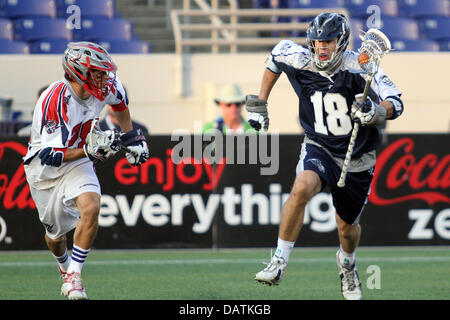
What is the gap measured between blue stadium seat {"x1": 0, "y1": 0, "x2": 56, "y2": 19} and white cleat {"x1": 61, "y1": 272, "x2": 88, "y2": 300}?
1018 cm

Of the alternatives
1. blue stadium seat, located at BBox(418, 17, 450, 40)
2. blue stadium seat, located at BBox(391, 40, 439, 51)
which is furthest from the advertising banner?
blue stadium seat, located at BBox(418, 17, 450, 40)

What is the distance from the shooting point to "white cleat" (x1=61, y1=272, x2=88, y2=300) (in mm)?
7594

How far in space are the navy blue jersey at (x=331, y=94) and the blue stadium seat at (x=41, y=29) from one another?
383 inches

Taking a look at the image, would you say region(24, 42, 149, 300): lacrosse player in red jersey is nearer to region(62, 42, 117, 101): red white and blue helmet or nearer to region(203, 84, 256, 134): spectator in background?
region(62, 42, 117, 101): red white and blue helmet

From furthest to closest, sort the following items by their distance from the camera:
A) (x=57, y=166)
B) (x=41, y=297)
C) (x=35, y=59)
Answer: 1. (x=35, y=59)
2. (x=41, y=297)
3. (x=57, y=166)

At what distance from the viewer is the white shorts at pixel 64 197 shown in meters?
8.00

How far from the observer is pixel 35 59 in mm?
15641

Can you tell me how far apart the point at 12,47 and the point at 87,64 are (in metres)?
9.11

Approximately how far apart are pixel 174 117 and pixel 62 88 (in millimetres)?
8164

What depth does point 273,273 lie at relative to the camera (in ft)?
23.5

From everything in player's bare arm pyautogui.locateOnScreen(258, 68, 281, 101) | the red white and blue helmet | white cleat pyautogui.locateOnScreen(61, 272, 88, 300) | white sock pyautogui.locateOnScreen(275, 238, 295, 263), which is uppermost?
the red white and blue helmet

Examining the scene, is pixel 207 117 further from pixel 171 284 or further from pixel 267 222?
pixel 171 284

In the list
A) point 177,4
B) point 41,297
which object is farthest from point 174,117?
point 41,297

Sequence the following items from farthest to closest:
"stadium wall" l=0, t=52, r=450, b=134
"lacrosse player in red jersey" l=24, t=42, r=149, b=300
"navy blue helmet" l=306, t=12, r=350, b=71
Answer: "stadium wall" l=0, t=52, r=450, b=134 < "lacrosse player in red jersey" l=24, t=42, r=149, b=300 < "navy blue helmet" l=306, t=12, r=350, b=71
